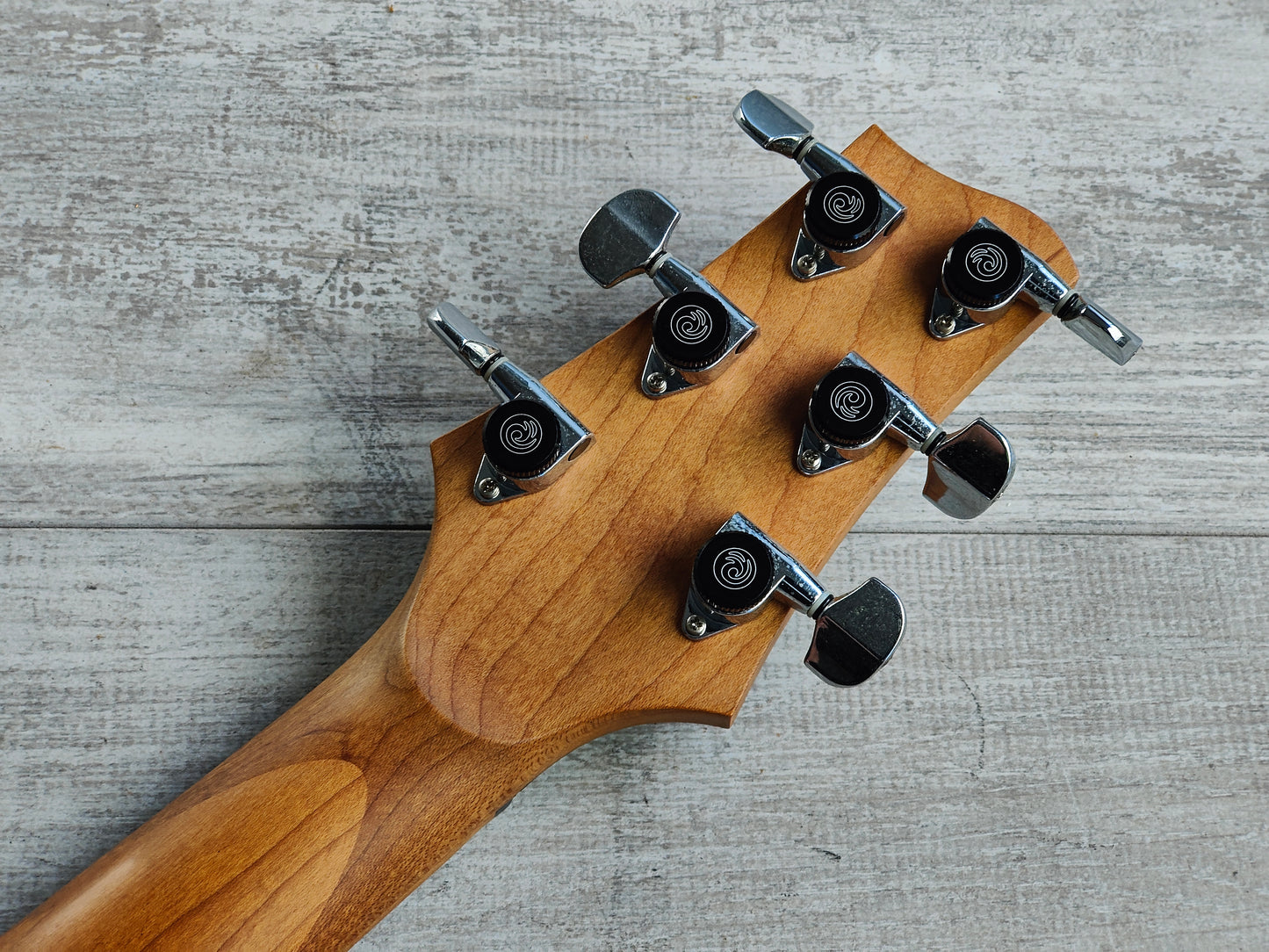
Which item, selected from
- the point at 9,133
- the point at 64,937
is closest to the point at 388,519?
the point at 64,937

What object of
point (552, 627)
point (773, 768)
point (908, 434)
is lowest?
point (773, 768)

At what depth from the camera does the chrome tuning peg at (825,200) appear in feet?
1.80

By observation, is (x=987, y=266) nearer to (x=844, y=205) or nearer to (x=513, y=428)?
(x=844, y=205)

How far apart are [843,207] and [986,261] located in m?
0.08

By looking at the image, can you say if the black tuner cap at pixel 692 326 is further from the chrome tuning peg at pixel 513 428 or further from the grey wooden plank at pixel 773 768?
the grey wooden plank at pixel 773 768

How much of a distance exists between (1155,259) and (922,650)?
0.34 m

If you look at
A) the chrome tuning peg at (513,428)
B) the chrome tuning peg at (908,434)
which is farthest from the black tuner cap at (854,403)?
the chrome tuning peg at (513,428)

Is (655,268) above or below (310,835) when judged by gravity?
above

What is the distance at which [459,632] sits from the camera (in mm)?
544

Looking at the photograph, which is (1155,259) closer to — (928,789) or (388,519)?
(928,789)

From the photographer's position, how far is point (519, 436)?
53 centimetres

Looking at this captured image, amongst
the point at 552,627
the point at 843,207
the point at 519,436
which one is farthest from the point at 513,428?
the point at 843,207

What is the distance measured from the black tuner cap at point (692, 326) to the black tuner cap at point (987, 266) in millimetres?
128

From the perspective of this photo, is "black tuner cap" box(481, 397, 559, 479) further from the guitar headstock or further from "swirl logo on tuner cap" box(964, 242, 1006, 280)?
"swirl logo on tuner cap" box(964, 242, 1006, 280)
